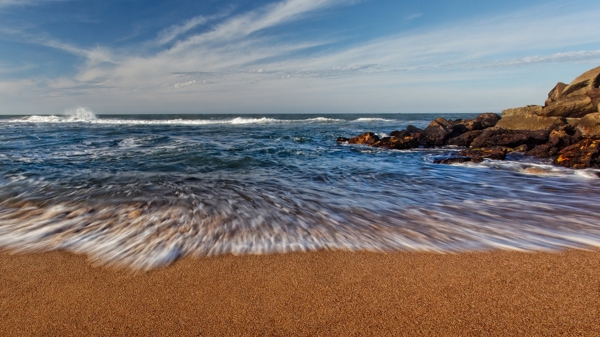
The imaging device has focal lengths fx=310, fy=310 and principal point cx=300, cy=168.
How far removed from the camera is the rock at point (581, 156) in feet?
23.2

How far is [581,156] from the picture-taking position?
7.43 m

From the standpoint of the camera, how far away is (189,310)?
185cm

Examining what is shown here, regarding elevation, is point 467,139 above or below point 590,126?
below

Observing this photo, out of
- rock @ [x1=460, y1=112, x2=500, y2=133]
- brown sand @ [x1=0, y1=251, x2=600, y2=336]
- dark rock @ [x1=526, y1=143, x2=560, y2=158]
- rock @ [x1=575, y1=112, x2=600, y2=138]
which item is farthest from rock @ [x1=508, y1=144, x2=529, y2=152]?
brown sand @ [x1=0, y1=251, x2=600, y2=336]

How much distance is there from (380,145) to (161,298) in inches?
460

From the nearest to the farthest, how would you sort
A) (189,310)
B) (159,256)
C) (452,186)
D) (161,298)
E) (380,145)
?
(189,310) < (161,298) < (159,256) < (452,186) < (380,145)

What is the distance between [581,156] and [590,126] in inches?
125

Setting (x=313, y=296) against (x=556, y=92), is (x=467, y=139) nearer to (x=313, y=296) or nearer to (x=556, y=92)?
(x=556, y=92)

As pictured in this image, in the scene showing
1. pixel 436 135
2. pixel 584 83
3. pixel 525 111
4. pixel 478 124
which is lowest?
pixel 436 135

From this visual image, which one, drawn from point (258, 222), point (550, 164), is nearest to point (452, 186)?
point (258, 222)

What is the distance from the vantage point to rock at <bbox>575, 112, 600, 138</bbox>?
9296mm

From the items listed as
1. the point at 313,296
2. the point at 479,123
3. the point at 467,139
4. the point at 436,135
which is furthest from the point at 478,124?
the point at 313,296

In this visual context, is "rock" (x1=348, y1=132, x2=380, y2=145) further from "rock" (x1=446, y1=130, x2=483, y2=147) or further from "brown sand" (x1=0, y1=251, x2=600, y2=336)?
"brown sand" (x1=0, y1=251, x2=600, y2=336)

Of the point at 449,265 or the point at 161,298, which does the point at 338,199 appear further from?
the point at 161,298
